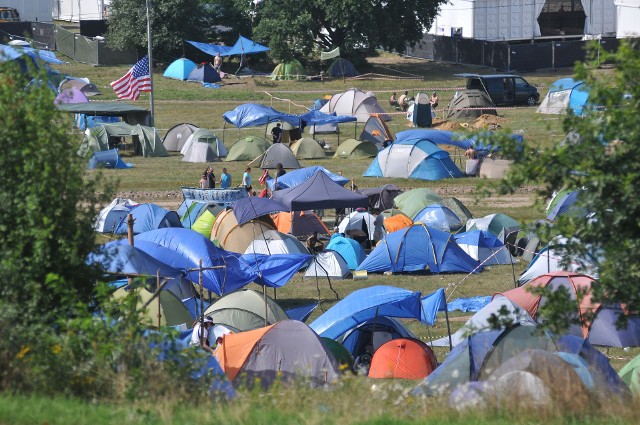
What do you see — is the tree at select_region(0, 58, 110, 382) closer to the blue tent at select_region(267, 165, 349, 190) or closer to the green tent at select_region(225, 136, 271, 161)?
the blue tent at select_region(267, 165, 349, 190)

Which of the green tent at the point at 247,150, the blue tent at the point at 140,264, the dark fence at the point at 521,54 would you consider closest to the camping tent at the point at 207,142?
the green tent at the point at 247,150

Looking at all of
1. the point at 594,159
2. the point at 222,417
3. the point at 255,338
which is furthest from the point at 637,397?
the point at 255,338

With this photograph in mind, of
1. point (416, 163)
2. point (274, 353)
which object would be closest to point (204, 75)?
point (416, 163)

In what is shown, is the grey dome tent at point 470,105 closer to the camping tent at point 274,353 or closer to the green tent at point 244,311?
the green tent at point 244,311

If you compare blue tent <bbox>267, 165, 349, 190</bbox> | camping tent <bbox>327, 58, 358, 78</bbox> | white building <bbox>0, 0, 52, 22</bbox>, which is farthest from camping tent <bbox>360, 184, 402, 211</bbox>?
white building <bbox>0, 0, 52, 22</bbox>

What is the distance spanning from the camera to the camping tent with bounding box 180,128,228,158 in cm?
3422

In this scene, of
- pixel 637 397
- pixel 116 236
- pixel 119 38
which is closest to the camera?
pixel 637 397

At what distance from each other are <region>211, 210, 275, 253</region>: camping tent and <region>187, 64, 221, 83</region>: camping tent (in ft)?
82.5

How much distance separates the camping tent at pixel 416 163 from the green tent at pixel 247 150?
452 cm

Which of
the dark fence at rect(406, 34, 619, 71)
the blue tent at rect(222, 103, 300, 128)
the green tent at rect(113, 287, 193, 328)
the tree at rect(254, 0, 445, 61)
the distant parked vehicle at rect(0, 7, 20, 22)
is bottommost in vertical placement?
the green tent at rect(113, 287, 193, 328)

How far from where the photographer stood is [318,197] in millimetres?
22359

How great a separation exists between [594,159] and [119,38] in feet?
141

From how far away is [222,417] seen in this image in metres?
7.91

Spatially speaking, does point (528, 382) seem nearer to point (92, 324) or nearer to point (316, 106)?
point (92, 324)
